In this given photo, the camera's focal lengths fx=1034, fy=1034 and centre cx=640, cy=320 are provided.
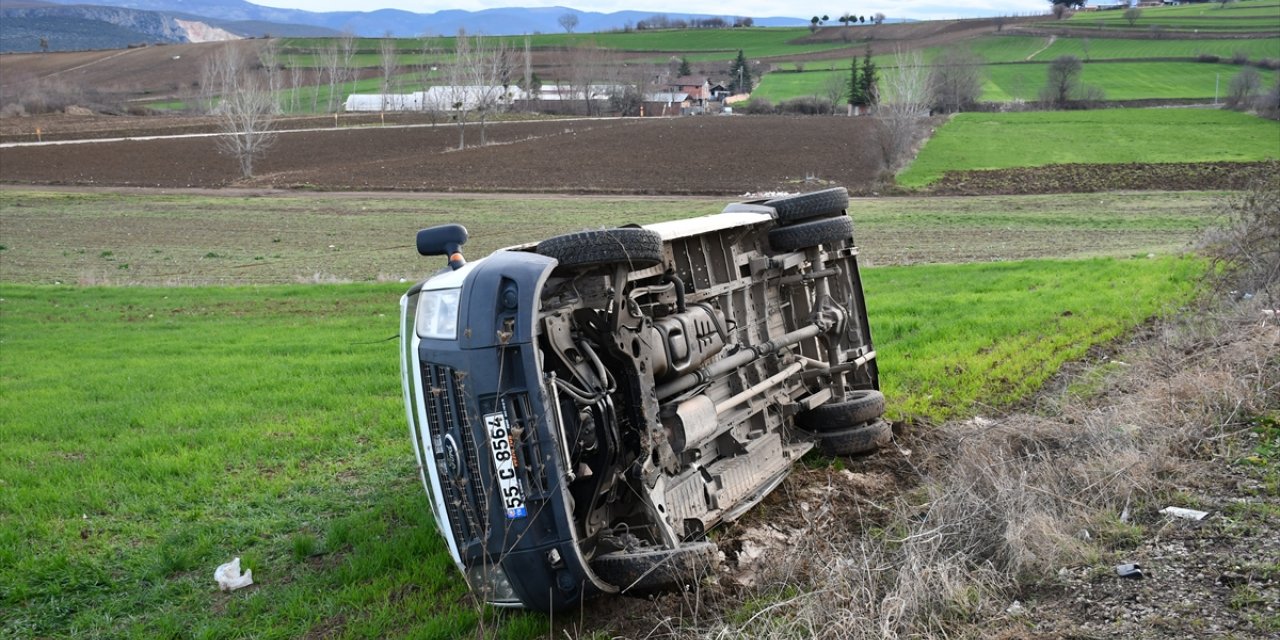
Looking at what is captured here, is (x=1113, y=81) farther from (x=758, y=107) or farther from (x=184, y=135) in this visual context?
(x=184, y=135)

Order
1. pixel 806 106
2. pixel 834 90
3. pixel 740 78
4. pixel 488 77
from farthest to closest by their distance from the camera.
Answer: pixel 740 78
pixel 834 90
pixel 806 106
pixel 488 77

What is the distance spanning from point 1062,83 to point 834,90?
18465 millimetres

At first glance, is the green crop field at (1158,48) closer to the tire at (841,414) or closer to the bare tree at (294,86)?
the bare tree at (294,86)

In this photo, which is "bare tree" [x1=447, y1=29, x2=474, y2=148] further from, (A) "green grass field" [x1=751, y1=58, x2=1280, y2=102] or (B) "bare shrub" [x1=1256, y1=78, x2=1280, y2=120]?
(B) "bare shrub" [x1=1256, y1=78, x2=1280, y2=120]

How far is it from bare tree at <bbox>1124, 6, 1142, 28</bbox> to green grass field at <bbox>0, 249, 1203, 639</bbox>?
112043mm

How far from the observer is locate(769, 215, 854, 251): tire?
26.0 feet

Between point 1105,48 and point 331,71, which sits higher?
point 1105,48

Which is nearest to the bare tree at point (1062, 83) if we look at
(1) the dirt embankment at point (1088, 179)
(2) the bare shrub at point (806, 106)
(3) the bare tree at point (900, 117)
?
(2) the bare shrub at point (806, 106)

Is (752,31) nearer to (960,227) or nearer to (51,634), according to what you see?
(960,227)

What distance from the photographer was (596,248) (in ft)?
16.8

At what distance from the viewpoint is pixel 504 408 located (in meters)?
4.62

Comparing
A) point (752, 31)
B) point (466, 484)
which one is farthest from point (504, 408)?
point (752, 31)

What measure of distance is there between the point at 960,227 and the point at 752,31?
123569 millimetres

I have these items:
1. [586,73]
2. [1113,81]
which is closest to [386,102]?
[586,73]
